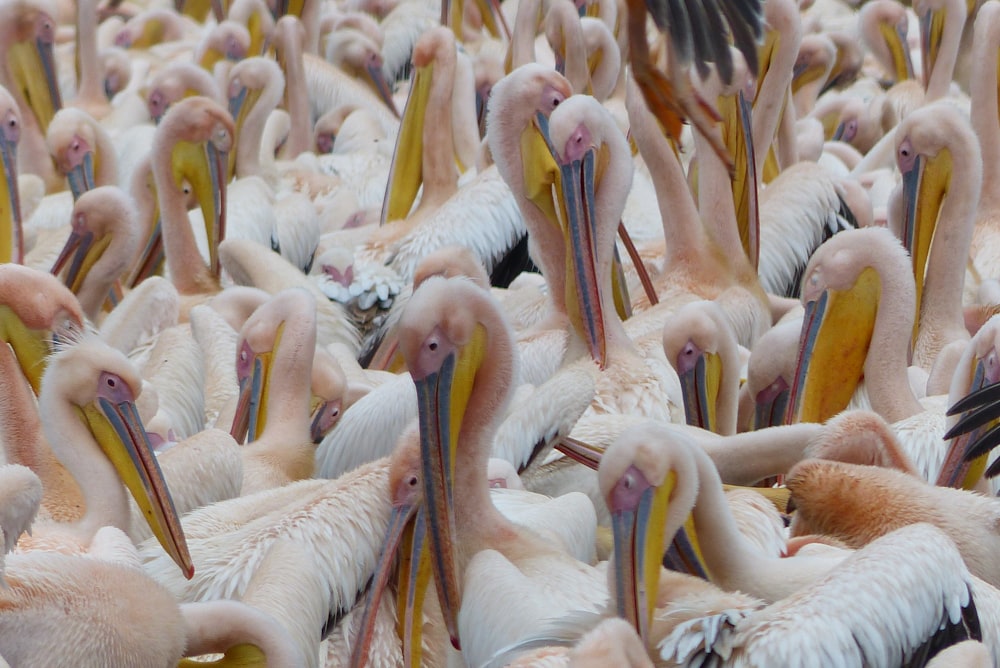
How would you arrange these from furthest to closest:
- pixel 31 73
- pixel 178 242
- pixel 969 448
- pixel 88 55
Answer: pixel 88 55
pixel 31 73
pixel 178 242
pixel 969 448

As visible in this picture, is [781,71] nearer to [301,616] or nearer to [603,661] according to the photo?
[301,616]

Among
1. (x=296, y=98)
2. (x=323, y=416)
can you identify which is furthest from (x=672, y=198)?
(x=296, y=98)

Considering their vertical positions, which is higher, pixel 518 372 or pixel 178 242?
pixel 518 372

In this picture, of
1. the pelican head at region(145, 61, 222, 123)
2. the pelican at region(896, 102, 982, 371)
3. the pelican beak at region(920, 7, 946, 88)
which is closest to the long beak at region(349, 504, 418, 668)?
the pelican at region(896, 102, 982, 371)

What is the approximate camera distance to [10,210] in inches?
205

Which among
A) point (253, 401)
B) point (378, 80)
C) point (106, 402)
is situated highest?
point (106, 402)

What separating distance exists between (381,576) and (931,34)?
14.3 ft

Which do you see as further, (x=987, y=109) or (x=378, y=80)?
(x=378, y=80)

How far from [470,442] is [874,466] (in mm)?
664

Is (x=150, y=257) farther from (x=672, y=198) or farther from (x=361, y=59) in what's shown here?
(x=361, y=59)

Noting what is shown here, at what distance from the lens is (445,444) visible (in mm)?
3016

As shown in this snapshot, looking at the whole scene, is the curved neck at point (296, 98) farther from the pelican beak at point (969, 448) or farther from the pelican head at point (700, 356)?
the pelican beak at point (969, 448)

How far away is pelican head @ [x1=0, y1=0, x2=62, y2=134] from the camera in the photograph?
6516 mm

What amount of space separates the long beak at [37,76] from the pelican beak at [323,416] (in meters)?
2.89
